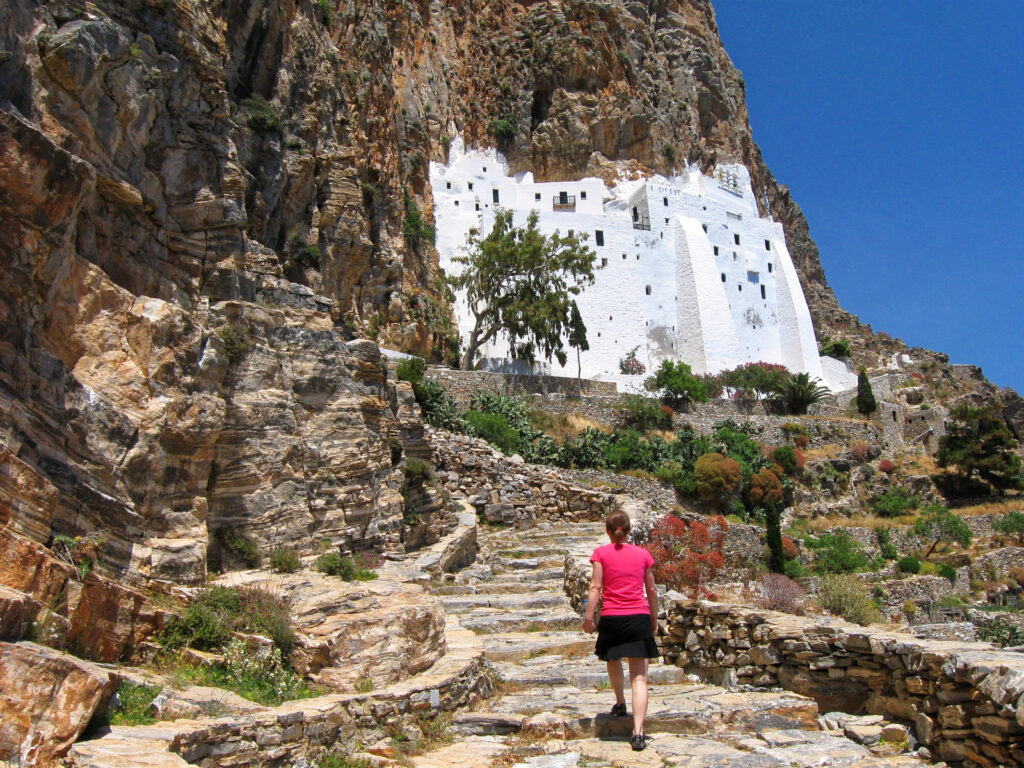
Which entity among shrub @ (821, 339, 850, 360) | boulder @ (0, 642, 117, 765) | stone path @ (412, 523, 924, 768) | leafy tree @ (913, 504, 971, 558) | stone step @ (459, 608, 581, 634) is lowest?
stone path @ (412, 523, 924, 768)

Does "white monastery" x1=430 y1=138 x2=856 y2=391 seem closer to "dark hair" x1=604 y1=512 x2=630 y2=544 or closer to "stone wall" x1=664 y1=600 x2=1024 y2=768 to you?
"stone wall" x1=664 y1=600 x2=1024 y2=768

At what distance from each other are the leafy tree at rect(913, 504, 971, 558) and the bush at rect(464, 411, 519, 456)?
14071 millimetres

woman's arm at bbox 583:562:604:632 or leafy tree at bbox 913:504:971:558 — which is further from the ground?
leafy tree at bbox 913:504:971:558

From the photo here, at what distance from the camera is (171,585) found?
22.7 ft

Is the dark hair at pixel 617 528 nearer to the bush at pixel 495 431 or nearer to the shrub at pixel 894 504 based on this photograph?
the bush at pixel 495 431

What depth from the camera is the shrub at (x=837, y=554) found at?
876 inches

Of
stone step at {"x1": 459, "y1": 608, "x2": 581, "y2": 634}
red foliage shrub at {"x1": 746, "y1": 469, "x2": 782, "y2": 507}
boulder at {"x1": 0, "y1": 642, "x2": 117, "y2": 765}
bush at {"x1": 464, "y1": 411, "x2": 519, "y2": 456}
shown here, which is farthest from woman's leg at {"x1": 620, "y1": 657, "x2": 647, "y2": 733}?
red foliage shrub at {"x1": 746, "y1": 469, "x2": 782, "y2": 507}

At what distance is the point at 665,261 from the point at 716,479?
25177 mm

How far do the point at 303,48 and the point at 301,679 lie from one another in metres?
22.2

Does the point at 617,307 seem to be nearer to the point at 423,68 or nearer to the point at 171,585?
the point at 423,68

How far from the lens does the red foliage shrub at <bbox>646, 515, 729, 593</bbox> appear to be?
10188 millimetres

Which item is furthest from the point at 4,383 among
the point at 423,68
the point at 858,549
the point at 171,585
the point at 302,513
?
the point at 423,68

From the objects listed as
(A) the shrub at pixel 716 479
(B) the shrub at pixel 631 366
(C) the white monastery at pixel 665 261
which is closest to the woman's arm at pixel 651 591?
(A) the shrub at pixel 716 479

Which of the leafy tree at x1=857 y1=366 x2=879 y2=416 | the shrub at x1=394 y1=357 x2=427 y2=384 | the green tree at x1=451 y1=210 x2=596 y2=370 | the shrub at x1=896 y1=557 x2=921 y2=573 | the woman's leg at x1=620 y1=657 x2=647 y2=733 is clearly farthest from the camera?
the leafy tree at x1=857 y1=366 x2=879 y2=416
